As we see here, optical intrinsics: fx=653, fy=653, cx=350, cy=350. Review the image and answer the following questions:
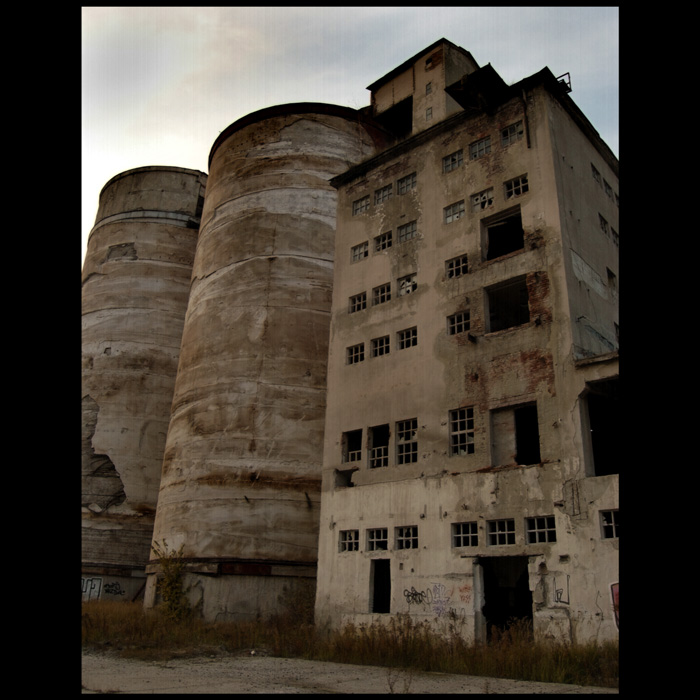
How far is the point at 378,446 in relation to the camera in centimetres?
2252

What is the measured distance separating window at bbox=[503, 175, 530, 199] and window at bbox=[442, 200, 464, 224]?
5.59ft

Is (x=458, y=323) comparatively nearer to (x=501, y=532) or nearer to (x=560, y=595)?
(x=501, y=532)

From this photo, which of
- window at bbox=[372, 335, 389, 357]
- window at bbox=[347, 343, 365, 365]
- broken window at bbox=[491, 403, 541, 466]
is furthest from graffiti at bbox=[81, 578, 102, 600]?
broken window at bbox=[491, 403, 541, 466]

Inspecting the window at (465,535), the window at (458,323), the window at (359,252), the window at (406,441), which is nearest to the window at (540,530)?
the window at (465,535)

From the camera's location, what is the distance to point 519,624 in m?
16.0

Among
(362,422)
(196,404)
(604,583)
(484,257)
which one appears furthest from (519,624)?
(196,404)

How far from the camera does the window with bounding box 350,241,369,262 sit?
2547 cm

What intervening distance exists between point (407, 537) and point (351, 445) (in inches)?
180

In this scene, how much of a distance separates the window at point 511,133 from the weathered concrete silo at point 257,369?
35.5 ft

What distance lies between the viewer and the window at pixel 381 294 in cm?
2398

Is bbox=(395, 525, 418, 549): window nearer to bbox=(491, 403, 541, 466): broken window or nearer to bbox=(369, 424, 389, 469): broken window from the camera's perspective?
bbox=(369, 424, 389, 469): broken window
